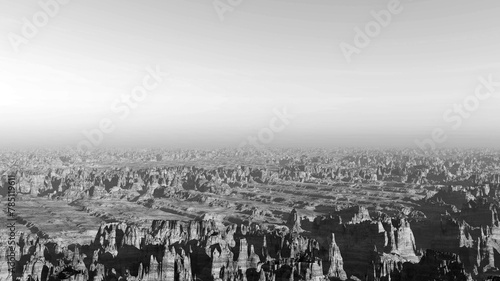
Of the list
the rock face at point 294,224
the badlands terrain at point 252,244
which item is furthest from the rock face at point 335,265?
the rock face at point 294,224

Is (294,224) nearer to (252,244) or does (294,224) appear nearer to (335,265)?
(252,244)

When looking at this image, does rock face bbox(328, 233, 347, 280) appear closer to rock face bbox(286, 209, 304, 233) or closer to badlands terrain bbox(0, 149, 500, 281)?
badlands terrain bbox(0, 149, 500, 281)

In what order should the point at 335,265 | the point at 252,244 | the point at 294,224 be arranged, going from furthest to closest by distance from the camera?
the point at 294,224, the point at 252,244, the point at 335,265

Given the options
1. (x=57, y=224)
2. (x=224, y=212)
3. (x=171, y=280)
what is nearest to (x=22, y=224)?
(x=57, y=224)

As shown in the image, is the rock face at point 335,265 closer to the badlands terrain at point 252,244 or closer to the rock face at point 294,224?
the badlands terrain at point 252,244

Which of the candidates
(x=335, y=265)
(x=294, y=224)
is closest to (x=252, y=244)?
(x=335, y=265)

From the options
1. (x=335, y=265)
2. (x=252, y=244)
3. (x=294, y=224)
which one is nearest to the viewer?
(x=335, y=265)

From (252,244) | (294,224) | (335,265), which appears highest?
(252,244)

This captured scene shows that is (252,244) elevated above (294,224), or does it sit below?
above

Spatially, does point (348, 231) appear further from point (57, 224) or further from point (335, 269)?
point (57, 224)

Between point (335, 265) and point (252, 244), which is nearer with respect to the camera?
point (335, 265)

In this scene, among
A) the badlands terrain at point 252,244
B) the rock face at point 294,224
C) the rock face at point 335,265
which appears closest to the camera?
the badlands terrain at point 252,244
